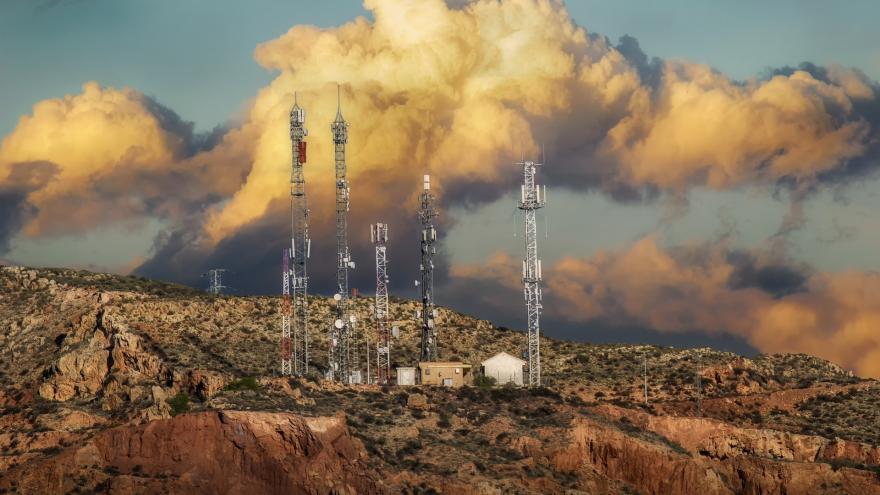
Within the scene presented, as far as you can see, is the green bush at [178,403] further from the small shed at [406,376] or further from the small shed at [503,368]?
the small shed at [503,368]

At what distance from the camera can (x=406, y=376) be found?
17275 cm

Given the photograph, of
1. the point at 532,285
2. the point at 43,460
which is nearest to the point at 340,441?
the point at 43,460

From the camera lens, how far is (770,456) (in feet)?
539

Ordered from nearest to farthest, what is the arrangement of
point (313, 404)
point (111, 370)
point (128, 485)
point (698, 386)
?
point (128, 485) < point (313, 404) < point (111, 370) < point (698, 386)

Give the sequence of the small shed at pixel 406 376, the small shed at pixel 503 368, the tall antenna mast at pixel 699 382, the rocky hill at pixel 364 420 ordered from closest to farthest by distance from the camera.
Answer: the rocky hill at pixel 364 420 → the small shed at pixel 406 376 → the tall antenna mast at pixel 699 382 → the small shed at pixel 503 368

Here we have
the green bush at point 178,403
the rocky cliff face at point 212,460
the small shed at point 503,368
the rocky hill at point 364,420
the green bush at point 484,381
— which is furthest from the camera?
the small shed at point 503,368

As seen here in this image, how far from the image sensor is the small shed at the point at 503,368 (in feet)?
595

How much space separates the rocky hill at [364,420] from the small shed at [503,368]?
383 cm

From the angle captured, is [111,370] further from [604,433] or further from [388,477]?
[604,433]

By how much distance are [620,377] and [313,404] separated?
158 feet

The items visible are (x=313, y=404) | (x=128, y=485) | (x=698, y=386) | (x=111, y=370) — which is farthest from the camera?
(x=698, y=386)

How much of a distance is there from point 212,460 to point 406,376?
1548 inches

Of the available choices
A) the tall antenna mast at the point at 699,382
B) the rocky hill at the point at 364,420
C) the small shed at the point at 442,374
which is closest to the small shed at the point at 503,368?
the rocky hill at the point at 364,420

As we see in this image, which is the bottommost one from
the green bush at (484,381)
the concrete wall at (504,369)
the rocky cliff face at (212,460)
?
the rocky cliff face at (212,460)
